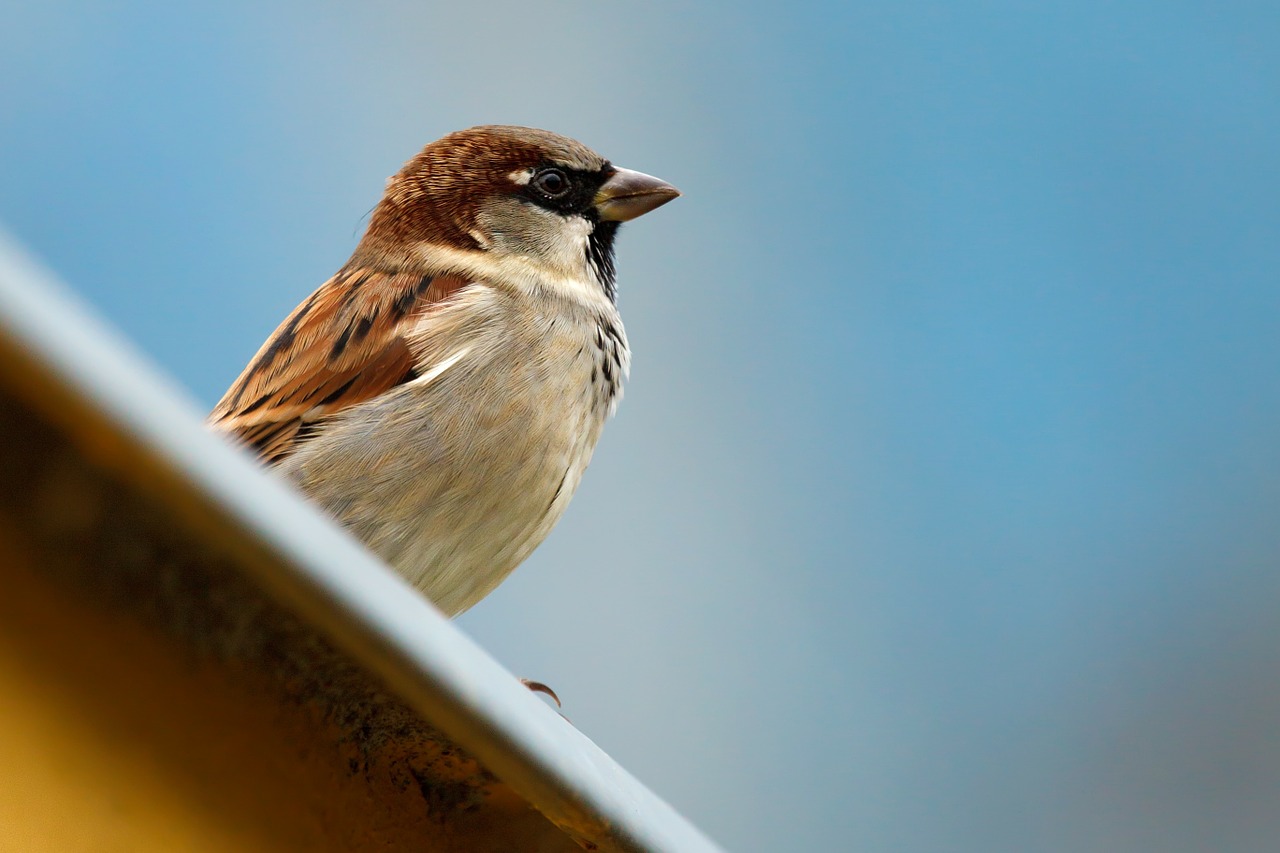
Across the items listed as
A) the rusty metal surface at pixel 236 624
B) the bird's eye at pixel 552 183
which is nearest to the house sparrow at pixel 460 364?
the bird's eye at pixel 552 183

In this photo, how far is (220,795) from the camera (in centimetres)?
60

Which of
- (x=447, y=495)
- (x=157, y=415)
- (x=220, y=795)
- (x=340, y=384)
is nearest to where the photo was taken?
(x=157, y=415)

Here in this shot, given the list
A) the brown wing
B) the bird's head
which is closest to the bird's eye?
the bird's head

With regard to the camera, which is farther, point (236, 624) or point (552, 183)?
point (552, 183)

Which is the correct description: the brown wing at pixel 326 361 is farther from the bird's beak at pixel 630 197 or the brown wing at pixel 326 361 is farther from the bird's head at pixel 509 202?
the bird's beak at pixel 630 197

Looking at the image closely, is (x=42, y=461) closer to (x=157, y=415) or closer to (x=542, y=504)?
(x=157, y=415)

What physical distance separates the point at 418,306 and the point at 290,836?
1717 millimetres

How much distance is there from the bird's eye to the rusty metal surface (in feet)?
6.46

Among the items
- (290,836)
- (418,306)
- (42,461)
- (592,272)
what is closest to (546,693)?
(418,306)

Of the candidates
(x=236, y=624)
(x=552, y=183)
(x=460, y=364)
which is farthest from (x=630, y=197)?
(x=236, y=624)

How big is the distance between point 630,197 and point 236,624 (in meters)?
2.13

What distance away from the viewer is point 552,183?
8.71 ft

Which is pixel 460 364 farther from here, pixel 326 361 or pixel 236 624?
pixel 236 624

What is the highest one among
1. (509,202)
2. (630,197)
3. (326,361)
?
(630,197)
